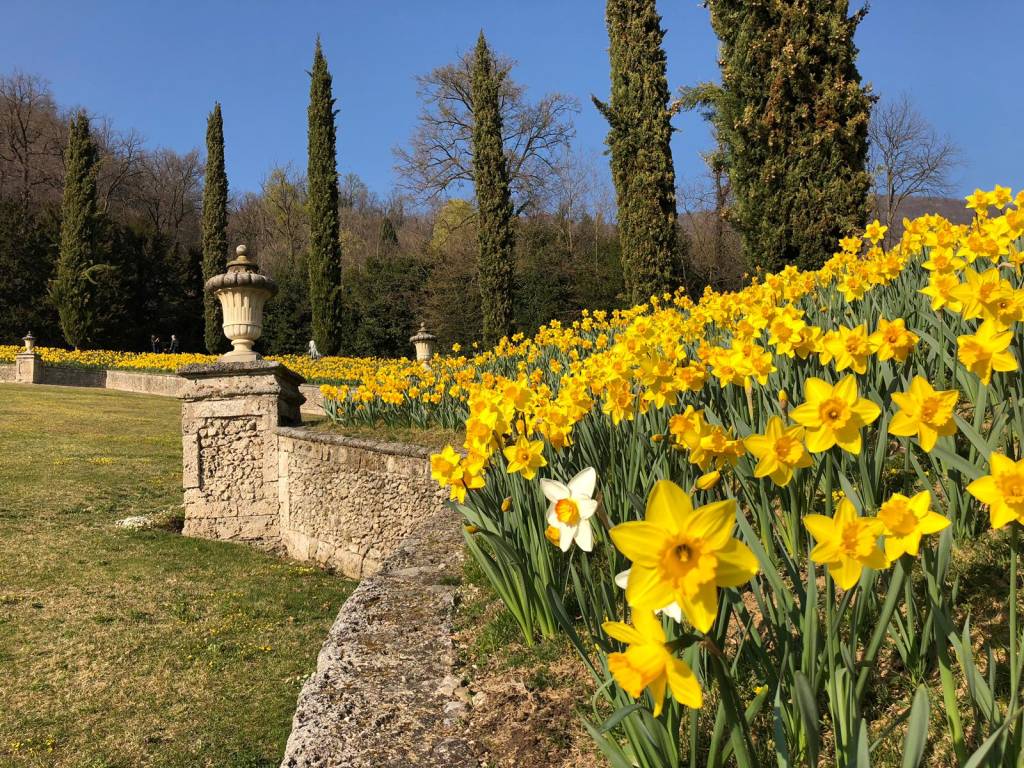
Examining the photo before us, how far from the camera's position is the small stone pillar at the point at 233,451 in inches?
263

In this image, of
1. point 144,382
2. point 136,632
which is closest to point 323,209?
point 144,382

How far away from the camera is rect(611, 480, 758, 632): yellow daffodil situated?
0.78 m

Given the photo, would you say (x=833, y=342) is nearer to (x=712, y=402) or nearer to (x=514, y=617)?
(x=712, y=402)

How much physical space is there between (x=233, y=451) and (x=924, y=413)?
6.75 metres

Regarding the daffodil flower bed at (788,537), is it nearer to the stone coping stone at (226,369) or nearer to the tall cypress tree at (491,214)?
the stone coping stone at (226,369)

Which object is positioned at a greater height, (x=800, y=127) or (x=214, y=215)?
(x=214, y=215)

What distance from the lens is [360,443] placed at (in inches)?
227

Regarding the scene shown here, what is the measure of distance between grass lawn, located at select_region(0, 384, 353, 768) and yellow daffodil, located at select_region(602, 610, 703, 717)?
2775 millimetres

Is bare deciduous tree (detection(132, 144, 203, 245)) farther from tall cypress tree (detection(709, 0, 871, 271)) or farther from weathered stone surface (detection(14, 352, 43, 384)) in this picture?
tall cypress tree (detection(709, 0, 871, 271))

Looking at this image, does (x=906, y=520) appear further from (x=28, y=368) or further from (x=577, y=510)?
(x=28, y=368)

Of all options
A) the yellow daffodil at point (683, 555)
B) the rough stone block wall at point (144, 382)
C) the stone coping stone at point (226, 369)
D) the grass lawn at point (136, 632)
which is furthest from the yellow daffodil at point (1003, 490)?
the rough stone block wall at point (144, 382)

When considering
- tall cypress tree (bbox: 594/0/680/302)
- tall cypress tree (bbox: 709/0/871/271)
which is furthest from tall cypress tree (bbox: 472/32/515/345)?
tall cypress tree (bbox: 709/0/871/271)

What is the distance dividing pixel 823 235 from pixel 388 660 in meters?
8.51

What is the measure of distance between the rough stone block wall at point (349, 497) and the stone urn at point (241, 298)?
1320mm
